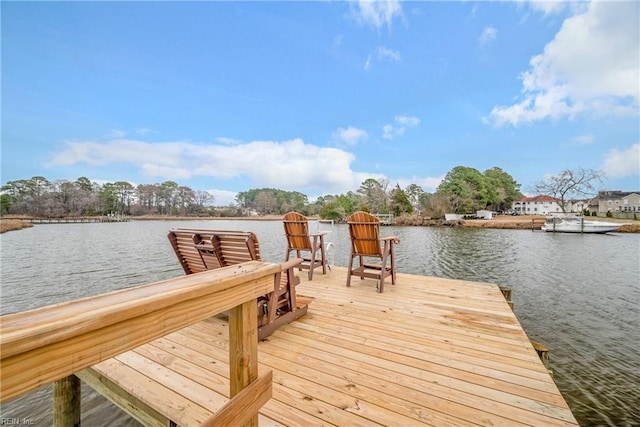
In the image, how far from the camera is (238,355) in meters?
1.02

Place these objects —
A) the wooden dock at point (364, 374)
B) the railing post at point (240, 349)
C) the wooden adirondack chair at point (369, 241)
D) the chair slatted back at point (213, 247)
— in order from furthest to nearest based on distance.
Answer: the wooden adirondack chair at point (369, 241) < the chair slatted back at point (213, 247) < the wooden dock at point (364, 374) < the railing post at point (240, 349)

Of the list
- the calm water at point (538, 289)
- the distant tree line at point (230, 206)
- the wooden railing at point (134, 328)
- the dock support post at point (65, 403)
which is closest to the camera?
the wooden railing at point (134, 328)

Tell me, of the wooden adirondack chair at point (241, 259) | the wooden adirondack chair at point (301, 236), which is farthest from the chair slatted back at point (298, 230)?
the wooden adirondack chair at point (241, 259)

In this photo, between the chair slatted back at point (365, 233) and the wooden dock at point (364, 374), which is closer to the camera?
the wooden dock at point (364, 374)

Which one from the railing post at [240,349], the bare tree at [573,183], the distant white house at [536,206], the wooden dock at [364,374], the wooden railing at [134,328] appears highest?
the bare tree at [573,183]

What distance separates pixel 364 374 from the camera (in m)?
2.07

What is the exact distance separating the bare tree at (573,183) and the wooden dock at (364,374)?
1716 inches

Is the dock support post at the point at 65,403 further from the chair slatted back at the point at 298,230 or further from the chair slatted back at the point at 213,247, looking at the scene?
the chair slatted back at the point at 298,230

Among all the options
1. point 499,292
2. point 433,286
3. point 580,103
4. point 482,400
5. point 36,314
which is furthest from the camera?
point 580,103

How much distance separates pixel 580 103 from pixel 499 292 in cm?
3047

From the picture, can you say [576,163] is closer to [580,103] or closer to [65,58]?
[580,103]

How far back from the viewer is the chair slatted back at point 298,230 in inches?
189

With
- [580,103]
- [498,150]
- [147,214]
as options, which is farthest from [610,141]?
[147,214]

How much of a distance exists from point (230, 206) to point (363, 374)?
60.6 m
